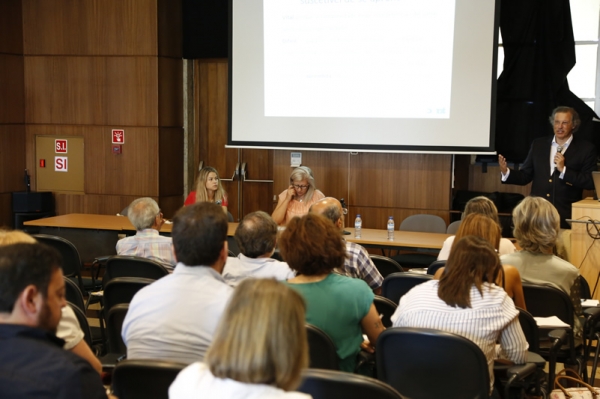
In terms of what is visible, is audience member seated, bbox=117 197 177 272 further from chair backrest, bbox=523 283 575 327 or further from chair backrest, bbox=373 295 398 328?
chair backrest, bbox=523 283 575 327

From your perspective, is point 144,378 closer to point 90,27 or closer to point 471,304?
point 471,304

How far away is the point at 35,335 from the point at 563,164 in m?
5.33

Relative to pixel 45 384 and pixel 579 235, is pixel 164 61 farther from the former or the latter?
pixel 45 384

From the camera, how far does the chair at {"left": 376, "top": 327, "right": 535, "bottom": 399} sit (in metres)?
2.51

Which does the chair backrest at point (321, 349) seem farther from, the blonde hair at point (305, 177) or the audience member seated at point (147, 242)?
the blonde hair at point (305, 177)

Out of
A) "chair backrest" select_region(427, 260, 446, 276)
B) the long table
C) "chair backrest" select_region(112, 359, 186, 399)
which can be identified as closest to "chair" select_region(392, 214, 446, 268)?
the long table

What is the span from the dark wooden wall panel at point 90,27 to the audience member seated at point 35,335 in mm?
6863

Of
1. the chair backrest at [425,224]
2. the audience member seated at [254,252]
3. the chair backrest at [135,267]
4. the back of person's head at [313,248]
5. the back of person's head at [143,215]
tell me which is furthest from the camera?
the chair backrest at [425,224]

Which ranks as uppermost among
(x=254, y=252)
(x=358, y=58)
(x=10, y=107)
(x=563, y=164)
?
(x=358, y=58)

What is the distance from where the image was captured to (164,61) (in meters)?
8.54

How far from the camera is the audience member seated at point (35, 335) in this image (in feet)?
5.65

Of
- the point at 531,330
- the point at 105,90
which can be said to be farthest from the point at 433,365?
the point at 105,90

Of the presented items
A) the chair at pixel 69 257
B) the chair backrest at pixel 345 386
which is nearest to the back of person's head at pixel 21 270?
the chair backrest at pixel 345 386

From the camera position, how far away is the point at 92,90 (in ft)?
28.6
